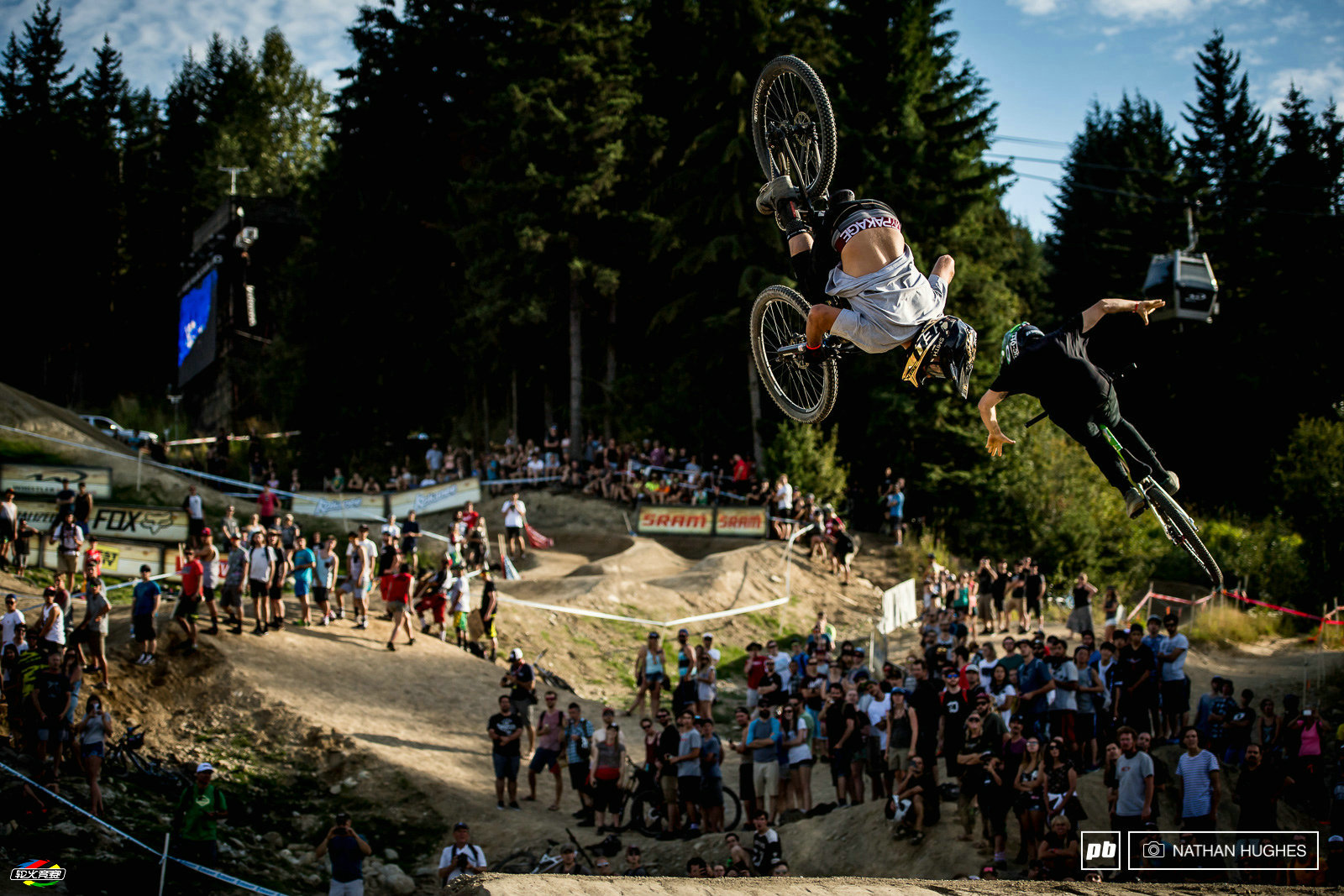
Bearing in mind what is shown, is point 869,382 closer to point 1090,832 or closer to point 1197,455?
point 1197,455

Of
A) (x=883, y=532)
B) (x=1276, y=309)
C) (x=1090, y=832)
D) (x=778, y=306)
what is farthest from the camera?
(x=1276, y=309)

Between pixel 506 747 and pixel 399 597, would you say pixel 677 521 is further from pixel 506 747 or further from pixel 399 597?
pixel 506 747

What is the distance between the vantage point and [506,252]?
37938 millimetres

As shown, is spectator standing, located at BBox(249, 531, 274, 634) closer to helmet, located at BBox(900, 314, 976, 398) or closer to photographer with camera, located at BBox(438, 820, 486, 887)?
photographer with camera, located at BBox(438, 820, 486, 887)

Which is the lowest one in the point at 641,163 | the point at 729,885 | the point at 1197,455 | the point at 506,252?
the point at 729,885

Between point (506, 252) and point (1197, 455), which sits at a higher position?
point (506, 252)

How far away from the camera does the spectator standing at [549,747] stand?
619 inches

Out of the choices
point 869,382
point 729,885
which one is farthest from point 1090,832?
point 869,382

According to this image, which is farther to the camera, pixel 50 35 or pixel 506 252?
pixel 50 35

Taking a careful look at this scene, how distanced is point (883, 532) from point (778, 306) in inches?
912

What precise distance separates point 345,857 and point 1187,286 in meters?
15.0

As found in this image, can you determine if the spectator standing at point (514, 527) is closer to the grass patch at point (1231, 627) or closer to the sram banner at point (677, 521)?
the sram banner at point (677, 521)

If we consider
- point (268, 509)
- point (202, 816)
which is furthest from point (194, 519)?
point (202, 816)

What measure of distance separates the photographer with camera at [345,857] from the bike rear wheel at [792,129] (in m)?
7.90
